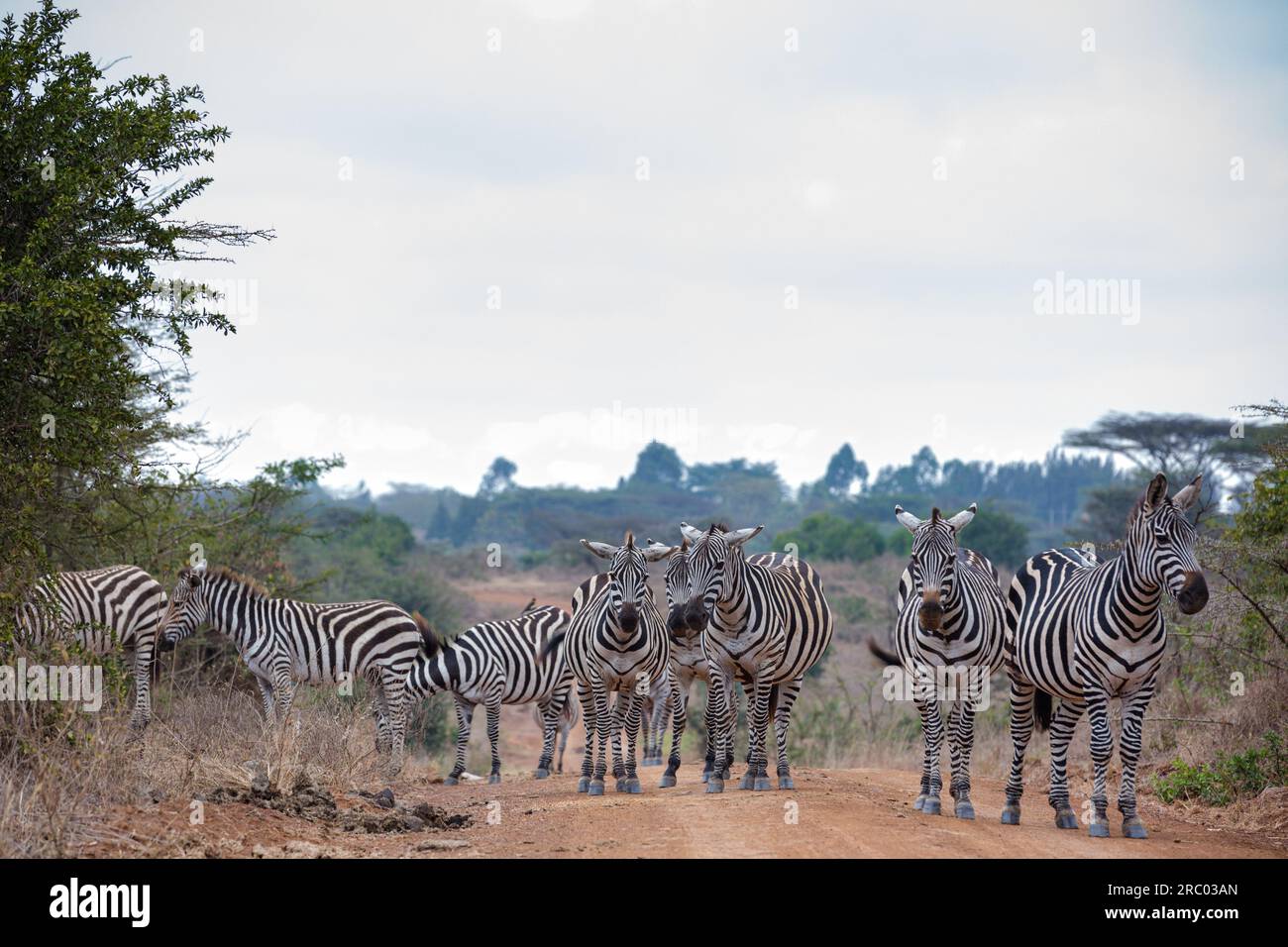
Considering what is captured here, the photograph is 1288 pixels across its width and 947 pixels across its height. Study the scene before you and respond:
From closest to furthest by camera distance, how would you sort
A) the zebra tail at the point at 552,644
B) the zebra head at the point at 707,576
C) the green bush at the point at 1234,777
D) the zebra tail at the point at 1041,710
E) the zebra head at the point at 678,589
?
1. the zebra tail at the point at 1041,710
2. the zebra head at the point at 707,576
3. the zebra head at the point at 678,589
4. the green bush at the point at 1234,777
5. the zebra tail at the point at 552,644

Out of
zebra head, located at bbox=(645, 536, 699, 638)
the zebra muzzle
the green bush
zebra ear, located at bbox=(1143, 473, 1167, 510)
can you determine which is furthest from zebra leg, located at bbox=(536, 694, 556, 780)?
the zebra muzzle

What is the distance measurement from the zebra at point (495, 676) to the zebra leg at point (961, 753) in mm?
5861

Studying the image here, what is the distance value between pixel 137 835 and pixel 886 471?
81342 mm

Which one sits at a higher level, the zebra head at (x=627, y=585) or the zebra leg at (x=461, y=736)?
the zebra head at (x=627, y=585)

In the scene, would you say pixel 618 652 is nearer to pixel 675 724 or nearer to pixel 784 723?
pixel 784 723

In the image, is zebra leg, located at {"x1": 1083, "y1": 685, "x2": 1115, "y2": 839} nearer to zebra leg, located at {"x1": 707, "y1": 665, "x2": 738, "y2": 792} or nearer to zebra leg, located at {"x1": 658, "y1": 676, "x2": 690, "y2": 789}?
zebra leg, located at {"x1": 707, "y1": 665, "x2": 738, "y2": 792}

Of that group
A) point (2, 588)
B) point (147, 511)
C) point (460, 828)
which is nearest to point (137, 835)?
point (460, 828)

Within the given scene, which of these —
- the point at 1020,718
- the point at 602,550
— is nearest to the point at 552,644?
the point at 602,550

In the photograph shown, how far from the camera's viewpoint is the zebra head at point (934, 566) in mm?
9445

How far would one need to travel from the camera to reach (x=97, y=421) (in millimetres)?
10852

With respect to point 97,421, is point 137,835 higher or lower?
lower

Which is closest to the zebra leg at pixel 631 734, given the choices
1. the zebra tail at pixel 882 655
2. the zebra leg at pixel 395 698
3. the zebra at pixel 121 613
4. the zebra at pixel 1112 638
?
the zebra tail at pixel 882 655

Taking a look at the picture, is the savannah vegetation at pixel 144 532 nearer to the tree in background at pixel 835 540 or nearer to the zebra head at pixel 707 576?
the zebra head at pixel 707 576

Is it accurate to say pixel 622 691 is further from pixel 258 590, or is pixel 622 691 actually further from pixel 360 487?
pixel 360 487
